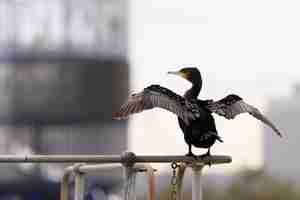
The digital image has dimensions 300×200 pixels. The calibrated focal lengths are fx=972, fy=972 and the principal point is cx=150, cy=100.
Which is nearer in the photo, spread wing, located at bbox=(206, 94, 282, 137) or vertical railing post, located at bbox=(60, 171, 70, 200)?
spread wing, located at bbox=(206, 94, 282, 137)

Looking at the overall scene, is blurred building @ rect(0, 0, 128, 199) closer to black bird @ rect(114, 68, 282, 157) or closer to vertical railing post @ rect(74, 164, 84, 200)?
vertical railing post @ rect(74, 164, 84, 200)

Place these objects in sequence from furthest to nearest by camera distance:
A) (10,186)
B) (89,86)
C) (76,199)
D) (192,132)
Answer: (89,86) → (10,186) → (76,199) → (192,132)

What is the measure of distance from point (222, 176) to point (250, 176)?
1.81 feet

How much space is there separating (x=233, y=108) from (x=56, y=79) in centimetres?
1571

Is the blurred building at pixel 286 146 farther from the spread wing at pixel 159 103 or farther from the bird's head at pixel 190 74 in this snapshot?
the spread wing at pixel 159 103

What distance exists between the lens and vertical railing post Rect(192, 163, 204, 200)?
186 centimetres

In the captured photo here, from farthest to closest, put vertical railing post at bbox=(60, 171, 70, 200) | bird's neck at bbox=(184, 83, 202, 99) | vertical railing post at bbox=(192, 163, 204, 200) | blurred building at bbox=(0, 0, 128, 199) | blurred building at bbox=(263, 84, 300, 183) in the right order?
blurred building at bbox=(263, 84, 300, 183), blurred building at bbox=(0, 0, 128, 199), vertical railing post at bbox=(60, 171, 70, 200), bird's neck at bbox=(184, 83, 202, 99), vertical railing post at bbox=(192, 163, 204, 200)

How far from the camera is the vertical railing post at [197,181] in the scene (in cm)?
186

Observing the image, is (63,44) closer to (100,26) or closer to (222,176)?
(100,26)

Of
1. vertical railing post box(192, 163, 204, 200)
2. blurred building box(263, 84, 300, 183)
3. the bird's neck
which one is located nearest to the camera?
vertical railing post box(192, 163, 204, 200)

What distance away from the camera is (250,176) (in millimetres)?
18703

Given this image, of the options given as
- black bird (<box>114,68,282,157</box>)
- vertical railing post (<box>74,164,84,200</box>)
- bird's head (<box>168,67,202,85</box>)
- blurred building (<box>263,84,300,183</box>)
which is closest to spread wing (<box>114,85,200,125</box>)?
black bird (<box>114,68,282,157</box>)

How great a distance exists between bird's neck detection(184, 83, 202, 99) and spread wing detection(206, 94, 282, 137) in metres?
0.05

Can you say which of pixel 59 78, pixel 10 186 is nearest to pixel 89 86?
pixel 59 78
